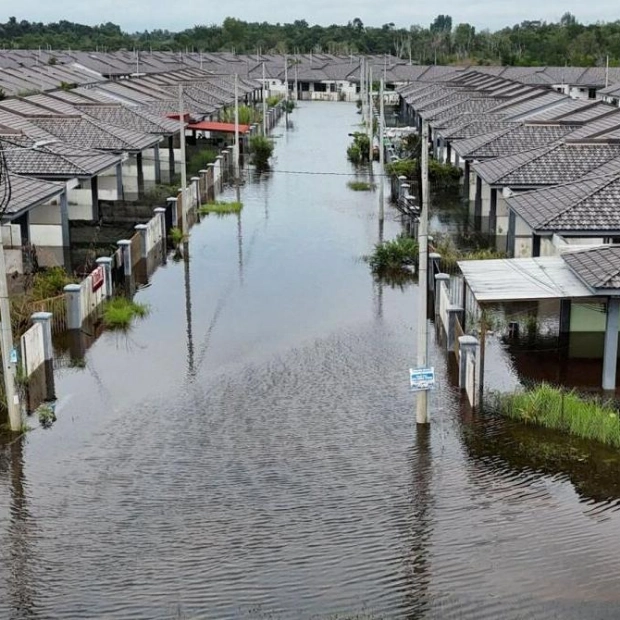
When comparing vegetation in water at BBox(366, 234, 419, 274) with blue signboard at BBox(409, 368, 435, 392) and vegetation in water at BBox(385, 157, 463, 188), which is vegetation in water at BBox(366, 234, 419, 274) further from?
vegetation in water at BBox(385, 157, 463, 188)

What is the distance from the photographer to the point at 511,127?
1512 inches

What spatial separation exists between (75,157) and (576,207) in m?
17.1

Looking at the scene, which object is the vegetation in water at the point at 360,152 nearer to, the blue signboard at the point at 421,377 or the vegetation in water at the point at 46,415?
the vegetation in water at the point at 46,415

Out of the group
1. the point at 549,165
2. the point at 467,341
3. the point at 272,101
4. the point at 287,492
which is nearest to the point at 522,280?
the point at 467,341

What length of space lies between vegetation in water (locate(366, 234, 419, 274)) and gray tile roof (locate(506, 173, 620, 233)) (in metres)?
4.47

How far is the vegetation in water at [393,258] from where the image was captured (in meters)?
29.9

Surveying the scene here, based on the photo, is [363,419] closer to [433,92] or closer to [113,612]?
[113,612]

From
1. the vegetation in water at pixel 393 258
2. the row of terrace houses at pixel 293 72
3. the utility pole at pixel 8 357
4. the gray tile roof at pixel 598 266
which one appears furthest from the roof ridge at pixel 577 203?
the row of terrace houses at pixel 293 72

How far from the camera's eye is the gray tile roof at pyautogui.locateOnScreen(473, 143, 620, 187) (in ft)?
96.7

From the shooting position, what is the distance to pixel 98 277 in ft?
82.6

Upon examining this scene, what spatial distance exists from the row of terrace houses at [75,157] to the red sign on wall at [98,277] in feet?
8.60

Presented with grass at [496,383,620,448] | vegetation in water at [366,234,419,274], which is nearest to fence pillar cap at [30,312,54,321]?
grass at [496,383,620,448]

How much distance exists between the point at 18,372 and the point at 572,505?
10.6 meters

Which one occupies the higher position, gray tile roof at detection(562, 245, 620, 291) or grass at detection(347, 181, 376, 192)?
gray tile roof at detection(562, 245, 620, 291)
